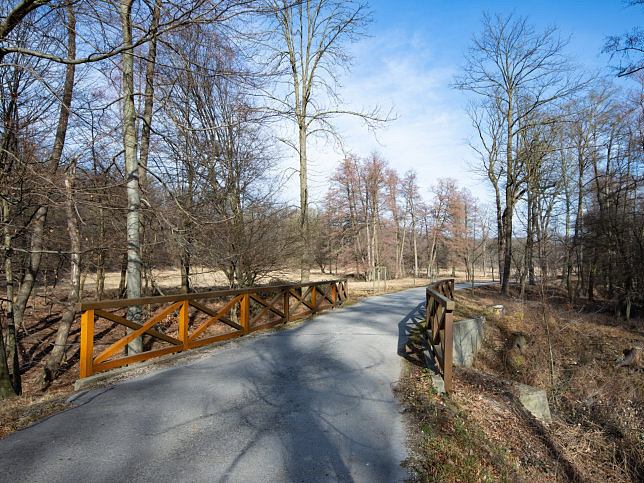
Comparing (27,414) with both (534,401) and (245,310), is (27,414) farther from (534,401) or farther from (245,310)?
(534,401)

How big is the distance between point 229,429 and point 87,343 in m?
2.62

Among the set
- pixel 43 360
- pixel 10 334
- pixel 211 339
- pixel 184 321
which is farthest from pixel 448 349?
pixel 43 360

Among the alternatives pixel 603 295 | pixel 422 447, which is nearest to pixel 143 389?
pixel 422 447

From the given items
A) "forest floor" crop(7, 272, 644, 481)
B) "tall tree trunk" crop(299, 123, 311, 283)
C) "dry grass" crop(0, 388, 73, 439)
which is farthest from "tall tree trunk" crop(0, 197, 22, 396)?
"tall tree trunk" crop(299, 123, 311, 283)

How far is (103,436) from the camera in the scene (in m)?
3.21

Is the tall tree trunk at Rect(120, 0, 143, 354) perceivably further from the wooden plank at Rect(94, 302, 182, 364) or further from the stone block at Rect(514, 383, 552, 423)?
the stone block at Rect(514, 383, 552, 423)

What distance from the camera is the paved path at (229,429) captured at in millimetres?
2711

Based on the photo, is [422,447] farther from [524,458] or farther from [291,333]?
[291,333]

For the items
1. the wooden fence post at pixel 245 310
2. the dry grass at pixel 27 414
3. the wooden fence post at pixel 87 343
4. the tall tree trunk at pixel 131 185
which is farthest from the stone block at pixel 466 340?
the tall tree trunk at pixel 131 185

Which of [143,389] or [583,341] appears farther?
[583,341]

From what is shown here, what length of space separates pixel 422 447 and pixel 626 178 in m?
20.4

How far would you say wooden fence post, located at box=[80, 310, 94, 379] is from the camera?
4.66 m

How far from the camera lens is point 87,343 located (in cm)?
471

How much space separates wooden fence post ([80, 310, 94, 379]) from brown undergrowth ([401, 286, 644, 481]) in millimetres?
4179
